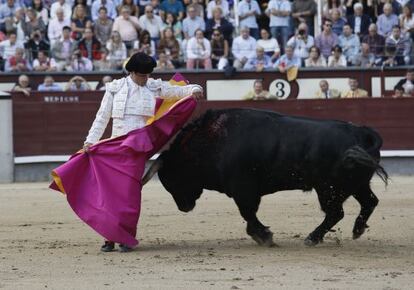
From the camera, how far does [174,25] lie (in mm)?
15586

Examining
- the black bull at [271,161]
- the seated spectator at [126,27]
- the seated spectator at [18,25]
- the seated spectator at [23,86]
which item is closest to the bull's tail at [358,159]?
the black bull at [271,161]

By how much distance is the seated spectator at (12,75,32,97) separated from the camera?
14477mm

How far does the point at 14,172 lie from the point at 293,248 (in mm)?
7367

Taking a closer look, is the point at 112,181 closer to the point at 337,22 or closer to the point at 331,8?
the point at 337,22

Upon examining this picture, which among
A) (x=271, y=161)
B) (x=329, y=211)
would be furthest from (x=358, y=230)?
(x=271, y=161)

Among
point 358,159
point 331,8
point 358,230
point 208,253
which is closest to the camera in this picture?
point 358,159

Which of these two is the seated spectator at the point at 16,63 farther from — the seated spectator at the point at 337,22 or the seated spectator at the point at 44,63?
the seated spectator at the point at 337,22

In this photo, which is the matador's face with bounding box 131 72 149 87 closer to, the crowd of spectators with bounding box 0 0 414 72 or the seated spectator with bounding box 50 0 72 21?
the crowd of spectators with bounding box 0 0 414 72

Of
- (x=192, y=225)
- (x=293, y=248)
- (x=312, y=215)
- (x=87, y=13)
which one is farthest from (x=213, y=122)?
(x=87, y=13)

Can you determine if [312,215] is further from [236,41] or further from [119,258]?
[236,41]

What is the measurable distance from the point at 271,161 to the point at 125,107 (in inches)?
41.1

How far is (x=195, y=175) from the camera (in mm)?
7711

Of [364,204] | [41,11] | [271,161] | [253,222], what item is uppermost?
[41,11]

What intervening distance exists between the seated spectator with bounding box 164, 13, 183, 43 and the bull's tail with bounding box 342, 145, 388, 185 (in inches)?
337
